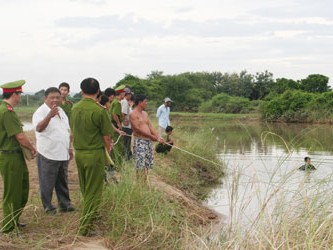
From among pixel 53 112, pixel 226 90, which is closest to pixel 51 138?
pixel 53 112


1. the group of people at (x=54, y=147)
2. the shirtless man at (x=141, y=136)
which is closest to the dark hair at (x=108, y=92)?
the shirtless man at (x=141, y=136)

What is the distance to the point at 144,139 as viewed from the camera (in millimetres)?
6652

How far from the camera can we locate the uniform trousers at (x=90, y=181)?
190 inches

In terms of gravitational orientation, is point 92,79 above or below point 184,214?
above

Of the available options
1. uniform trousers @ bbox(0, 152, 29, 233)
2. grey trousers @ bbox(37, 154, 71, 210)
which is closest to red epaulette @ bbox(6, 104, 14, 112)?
uniform trousers @ bbox(0, 152, 29, 233)

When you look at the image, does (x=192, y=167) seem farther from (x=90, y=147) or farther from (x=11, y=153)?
(x=11, y=153)

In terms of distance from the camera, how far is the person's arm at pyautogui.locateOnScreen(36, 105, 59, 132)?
16.9 feet

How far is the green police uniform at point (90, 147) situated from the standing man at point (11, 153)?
0.48 meters

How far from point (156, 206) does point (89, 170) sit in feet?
3.57

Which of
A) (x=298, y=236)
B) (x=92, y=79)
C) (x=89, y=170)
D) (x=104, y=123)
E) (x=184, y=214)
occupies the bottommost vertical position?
(x=184, y=214)

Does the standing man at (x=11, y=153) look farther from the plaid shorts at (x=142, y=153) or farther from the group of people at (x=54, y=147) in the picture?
the plaid shorts at (x=142, y=153)

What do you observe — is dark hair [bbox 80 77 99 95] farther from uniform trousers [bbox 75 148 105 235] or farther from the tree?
the tree

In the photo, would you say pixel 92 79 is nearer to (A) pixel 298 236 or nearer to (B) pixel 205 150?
(A) pixel 298 236

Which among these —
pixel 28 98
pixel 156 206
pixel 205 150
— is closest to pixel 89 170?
pixel 156 206
